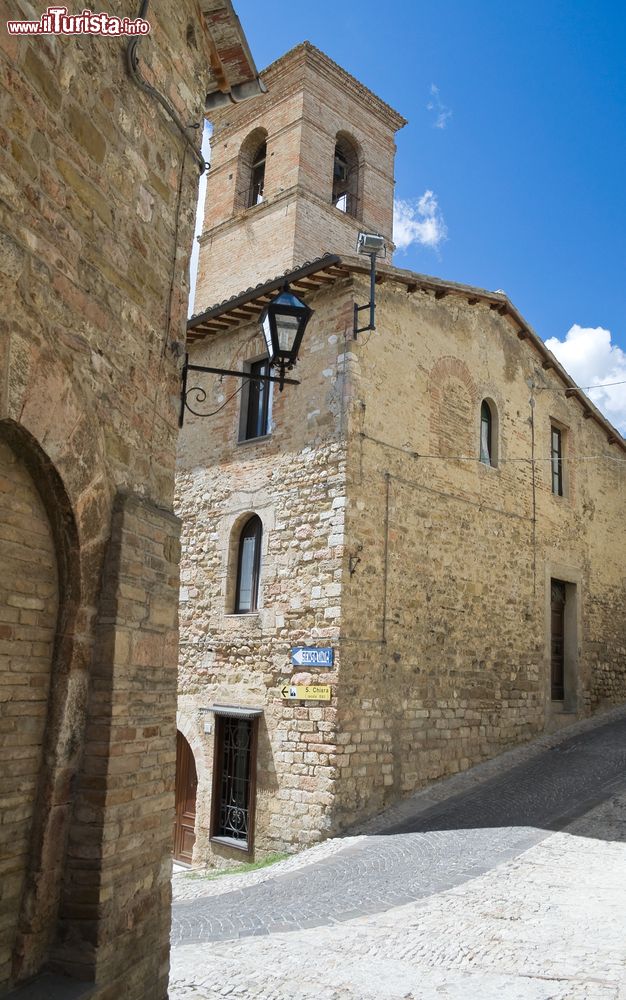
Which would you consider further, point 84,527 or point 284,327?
point 284,327

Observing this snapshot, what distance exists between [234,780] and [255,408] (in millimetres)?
5308

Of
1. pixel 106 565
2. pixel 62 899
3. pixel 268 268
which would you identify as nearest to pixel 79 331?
pixel 106 565

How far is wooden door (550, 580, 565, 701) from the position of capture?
1391 centimetres

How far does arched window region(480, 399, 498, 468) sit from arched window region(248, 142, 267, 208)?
8.27 meters

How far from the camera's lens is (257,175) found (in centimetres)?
1802

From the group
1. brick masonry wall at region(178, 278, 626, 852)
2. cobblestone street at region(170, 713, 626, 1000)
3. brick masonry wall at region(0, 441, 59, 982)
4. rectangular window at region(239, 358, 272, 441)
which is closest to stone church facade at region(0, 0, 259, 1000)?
brick masonry wall at region(0, 441, 59, 982)

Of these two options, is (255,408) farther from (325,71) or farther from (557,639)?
(325,71)

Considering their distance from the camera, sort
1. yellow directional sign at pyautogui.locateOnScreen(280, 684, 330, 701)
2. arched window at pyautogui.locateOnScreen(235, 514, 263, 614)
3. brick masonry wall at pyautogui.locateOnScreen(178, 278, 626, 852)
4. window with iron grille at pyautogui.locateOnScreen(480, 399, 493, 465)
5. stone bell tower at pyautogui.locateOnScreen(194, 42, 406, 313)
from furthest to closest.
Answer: stone bell tower at pyautogui.locateOnScreen(194, 42, 406, 313) < window with iron grille at pyautogui.locateOnScreen(480, 399, 493, 465) < arched window at pyautogui.locateOnScreen(235, 514, 263, 614) < brick masonry wall at pyautogui.locateOnScreen(178, 278, 626, 852) < yellow directional sign at pyautogui.locateOnScreen(280, 684, 330, 701)

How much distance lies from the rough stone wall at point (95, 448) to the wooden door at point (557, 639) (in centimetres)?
1114

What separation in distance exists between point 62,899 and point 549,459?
12.3 metres

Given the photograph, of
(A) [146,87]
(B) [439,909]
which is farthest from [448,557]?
(A) [146,87]

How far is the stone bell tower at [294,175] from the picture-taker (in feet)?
53.3

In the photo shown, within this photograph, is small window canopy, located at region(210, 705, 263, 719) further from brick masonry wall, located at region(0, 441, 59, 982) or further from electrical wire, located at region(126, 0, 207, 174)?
electrical wire, located at region(126, 0, 207, 174)

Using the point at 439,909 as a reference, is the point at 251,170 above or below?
above
